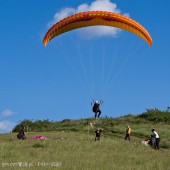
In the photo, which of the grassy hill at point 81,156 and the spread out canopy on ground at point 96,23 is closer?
the grassy hill at point 81,156

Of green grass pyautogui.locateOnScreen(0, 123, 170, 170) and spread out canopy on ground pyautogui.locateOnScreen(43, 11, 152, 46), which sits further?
spread out canopy on ground pyautogui.locateOnScreen(43, 11, 152, 46)

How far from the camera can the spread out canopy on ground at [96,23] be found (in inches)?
1416

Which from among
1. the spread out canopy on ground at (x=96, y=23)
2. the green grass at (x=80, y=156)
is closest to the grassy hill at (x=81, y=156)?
the green grass at (x=80, y=156)

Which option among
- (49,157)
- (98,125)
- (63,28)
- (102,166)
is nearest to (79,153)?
(49,157)

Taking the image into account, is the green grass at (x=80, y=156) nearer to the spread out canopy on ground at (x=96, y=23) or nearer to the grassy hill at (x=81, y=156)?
the grassy hill at (x=81, y=156)

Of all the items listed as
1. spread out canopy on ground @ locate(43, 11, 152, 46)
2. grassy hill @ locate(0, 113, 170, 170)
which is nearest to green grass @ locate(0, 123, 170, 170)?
grassy hill @ locate(0, 113, 170, 170)

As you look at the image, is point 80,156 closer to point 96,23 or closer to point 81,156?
point 81,156

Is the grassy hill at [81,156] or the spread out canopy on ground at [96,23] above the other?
the spread out canopy on ground at [96,23]

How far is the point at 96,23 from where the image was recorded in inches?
1458

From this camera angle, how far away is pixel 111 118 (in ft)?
177

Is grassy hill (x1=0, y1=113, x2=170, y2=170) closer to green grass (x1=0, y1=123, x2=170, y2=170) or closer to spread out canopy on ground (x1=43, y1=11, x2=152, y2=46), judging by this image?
green grass (x1=0, y1=123, x2=170, y2=170)

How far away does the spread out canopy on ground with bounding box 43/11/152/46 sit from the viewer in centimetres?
3597

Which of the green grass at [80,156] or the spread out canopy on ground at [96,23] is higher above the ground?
the spread out canopy on ground at [96,23]

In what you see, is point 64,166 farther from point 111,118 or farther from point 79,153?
point 111,118
